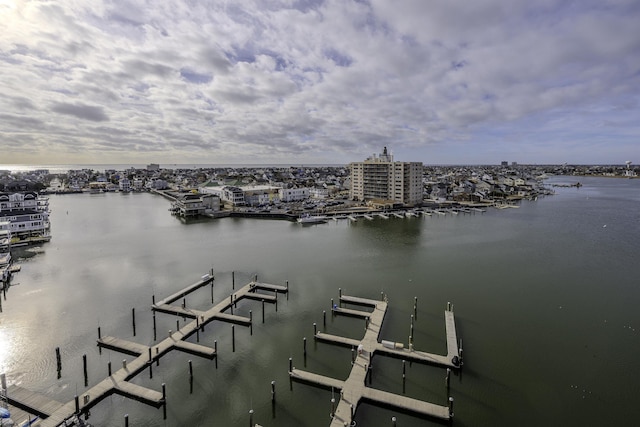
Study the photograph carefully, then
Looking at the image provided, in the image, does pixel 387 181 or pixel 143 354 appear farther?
pixel 387 181

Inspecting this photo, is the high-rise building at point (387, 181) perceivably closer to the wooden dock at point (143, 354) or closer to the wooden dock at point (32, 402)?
the wooden dock at point (143, 354)

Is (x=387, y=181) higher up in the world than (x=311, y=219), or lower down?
higher up

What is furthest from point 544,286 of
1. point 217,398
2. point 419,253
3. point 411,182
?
point 411,182

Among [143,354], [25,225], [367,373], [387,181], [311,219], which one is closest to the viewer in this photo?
[367,373]

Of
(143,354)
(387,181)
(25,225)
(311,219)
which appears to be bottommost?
(143,354)

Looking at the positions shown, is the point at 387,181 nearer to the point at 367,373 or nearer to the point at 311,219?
the point at 311,219

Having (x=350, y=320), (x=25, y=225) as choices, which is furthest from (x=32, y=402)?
(x=25, y=225)

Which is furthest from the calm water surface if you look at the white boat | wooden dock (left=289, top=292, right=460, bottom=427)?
the white boat

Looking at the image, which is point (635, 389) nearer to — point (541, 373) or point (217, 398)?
point (541, 373)
